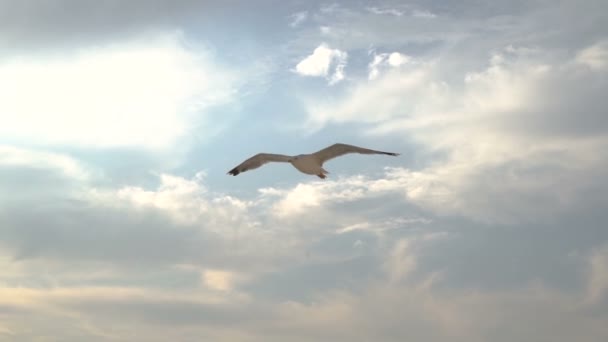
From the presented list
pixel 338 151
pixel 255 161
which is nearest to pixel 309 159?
pixel 338 151

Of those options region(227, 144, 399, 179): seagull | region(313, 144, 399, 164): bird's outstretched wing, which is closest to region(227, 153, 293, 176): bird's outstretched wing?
region(227, 144, 399, 179): seagull

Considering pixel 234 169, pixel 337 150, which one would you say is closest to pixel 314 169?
pixel 337 150

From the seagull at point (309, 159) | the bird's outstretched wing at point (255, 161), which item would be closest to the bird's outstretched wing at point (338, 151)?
the seagull at point (309, 159)

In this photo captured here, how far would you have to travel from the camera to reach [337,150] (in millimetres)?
30516

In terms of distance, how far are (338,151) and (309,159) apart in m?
1.93

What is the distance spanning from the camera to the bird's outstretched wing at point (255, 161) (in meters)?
31.7

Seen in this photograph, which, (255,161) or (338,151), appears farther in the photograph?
(255,161)

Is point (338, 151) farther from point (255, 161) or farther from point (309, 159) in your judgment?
point (255, 161)

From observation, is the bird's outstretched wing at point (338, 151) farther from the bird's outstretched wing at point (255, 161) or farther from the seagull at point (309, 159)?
the bird's outstretched wing at point (255, 161)

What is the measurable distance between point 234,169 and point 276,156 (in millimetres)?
3001

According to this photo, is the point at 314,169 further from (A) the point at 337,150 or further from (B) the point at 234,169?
(B) the point at 234,169

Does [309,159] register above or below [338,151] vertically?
below

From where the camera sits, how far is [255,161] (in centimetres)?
3195

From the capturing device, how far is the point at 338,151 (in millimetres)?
30625
